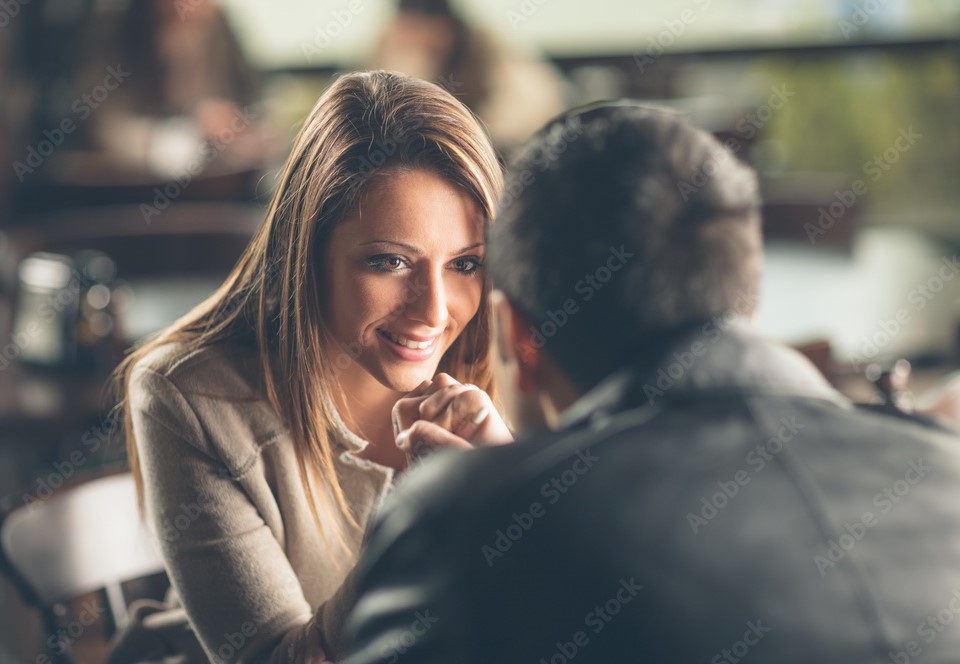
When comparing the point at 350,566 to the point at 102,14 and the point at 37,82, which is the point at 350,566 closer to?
the point at 102,14

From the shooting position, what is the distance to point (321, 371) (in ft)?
2.88

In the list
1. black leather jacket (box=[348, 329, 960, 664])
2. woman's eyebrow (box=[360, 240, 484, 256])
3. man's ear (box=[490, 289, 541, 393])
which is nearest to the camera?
black leather jacket (box=[348, 329, 960, 664])

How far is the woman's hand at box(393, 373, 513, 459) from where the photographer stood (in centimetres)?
82

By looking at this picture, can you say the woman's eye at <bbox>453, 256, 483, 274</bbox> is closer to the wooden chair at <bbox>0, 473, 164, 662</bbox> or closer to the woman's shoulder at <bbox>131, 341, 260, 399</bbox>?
the woman's shoulder at <bbox>131, 341, 260, 399</bbox>

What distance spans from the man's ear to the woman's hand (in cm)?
7

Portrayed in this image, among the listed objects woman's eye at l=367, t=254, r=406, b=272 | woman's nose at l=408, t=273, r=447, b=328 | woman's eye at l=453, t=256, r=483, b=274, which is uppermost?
woman's eye at l=367, t=254, r=406, b=272

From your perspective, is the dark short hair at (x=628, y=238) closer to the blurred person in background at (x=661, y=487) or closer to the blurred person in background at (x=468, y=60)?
the blurred person in background at (x=661, y=487)

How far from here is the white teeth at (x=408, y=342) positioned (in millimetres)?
861

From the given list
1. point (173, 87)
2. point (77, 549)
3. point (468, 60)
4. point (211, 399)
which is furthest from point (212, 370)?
point (173, 87)

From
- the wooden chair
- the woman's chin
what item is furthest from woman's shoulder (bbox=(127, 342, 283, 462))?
the wooden chair

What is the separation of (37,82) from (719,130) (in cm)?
357

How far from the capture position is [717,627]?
1.98 ft

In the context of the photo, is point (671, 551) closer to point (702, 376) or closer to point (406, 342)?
point (702, 376)

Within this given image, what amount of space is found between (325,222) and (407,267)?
8cm
